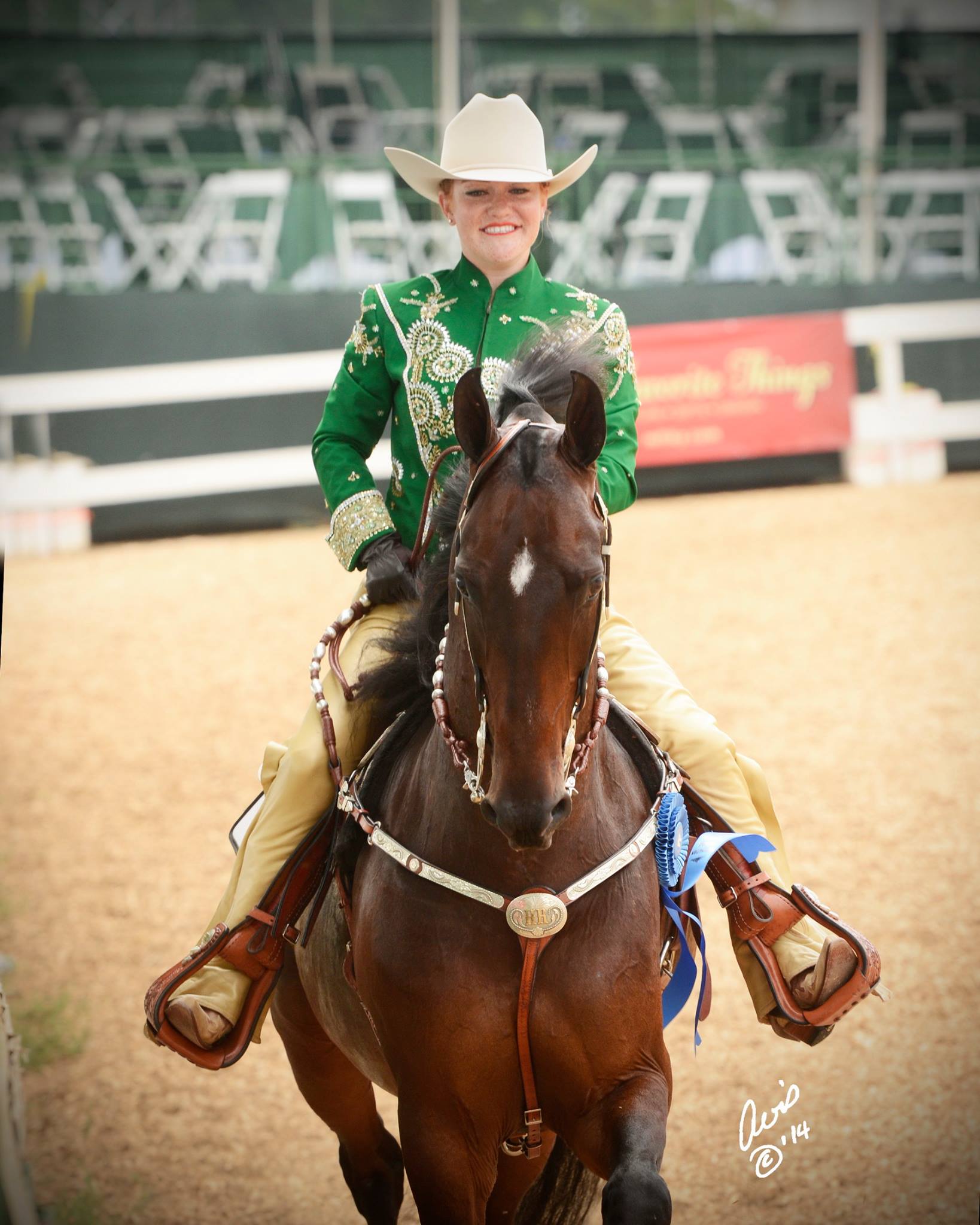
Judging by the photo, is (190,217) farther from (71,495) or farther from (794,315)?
(794,315)

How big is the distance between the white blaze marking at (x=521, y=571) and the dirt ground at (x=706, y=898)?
2.81 metres

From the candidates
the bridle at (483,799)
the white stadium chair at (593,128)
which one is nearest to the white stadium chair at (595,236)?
the white stadium chair at (593,128)

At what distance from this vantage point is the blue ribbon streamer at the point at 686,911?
9.37ft

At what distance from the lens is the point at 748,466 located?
15.2 meters

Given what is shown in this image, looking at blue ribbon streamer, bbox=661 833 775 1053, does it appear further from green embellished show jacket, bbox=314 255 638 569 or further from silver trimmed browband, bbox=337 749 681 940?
green embellished show jacket, bbox=314 255 638 569

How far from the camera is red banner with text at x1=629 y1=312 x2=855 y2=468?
14562 millimetres

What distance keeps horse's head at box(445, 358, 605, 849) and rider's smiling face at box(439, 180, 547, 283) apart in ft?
2.68

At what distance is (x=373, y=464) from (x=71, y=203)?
4845mm

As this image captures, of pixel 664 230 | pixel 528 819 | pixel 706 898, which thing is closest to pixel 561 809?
pixel 528 819

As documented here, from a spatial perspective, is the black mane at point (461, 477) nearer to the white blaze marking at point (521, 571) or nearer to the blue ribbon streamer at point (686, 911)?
the white blaze marking at point (521, 571)

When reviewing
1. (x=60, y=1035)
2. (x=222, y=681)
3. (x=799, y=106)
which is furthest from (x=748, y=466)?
(x=60, y=1035)

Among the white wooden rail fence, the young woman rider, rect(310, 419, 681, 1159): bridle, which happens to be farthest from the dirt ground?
rect(310, 419, 681, 1159): bridle
